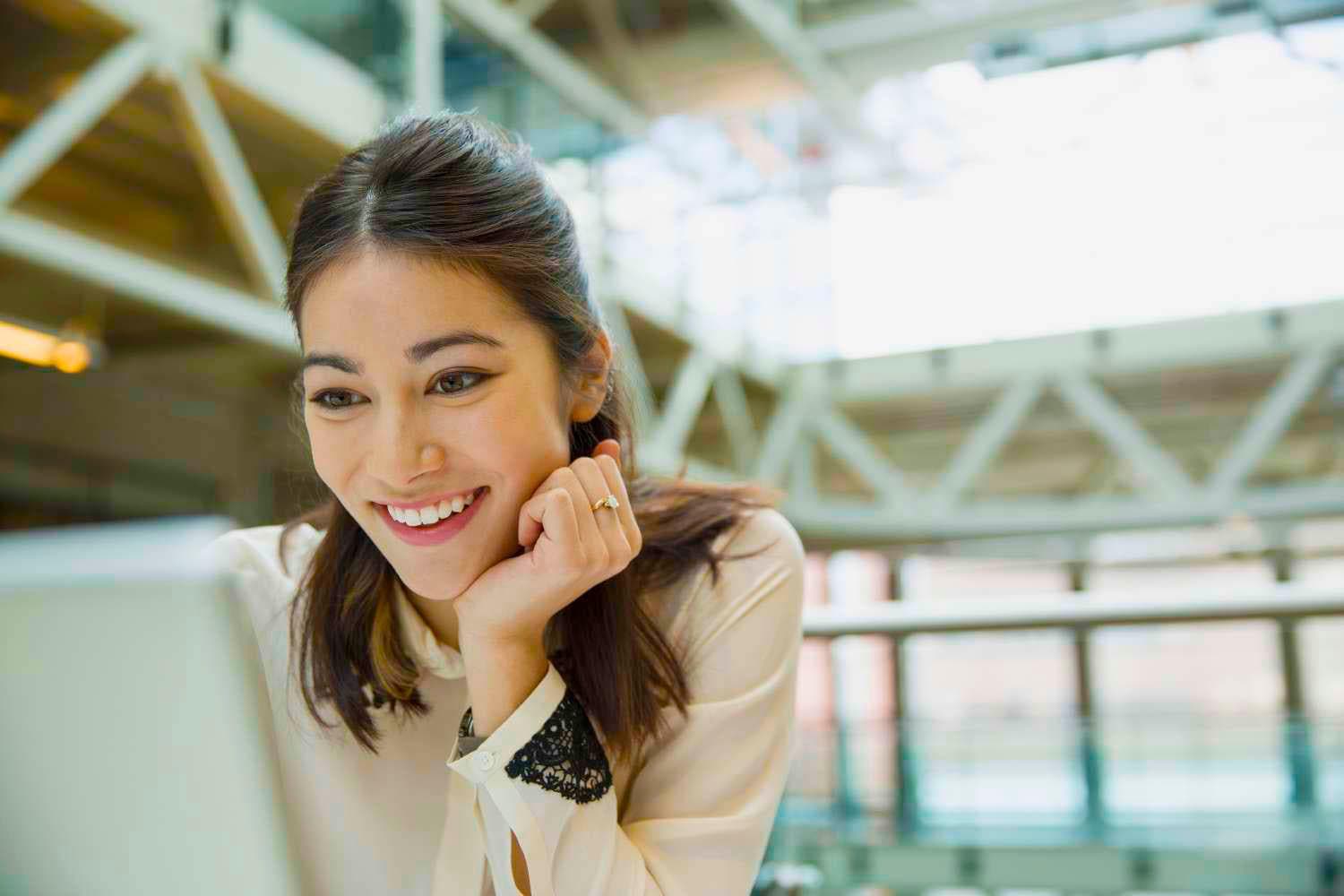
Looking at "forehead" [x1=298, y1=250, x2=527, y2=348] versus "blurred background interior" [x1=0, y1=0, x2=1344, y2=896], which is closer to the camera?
"forehead" [x1=298, y1=250, x2=527, y2=348]

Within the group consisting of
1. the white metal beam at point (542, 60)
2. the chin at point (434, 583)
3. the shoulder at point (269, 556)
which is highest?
the white metal beam at point (542, 60)

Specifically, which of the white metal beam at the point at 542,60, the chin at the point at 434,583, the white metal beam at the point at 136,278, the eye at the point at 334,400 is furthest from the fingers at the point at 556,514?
the white metal beam at the point at 542,60

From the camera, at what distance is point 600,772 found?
123 centimetres

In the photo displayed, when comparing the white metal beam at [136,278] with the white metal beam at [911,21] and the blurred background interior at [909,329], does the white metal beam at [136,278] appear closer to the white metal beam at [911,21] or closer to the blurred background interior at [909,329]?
the blurred background interior at [909,329]

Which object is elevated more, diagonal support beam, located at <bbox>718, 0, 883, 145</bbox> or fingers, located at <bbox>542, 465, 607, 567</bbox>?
diagonal support beam, located at <bbox>718, 0, 883, 145</bbox>

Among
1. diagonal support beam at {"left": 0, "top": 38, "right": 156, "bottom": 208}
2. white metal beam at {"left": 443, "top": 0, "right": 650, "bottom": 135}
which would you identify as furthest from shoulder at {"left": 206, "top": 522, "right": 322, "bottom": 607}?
white metal beam at {"left": 443, "top": 0, "right": 650, "bottom": 135}

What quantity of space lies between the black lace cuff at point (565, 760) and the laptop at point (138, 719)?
594 mm

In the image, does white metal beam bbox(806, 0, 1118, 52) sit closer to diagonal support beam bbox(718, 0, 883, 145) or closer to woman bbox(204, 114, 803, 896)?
diagonal support beam bbox(718, 0, 883, 145)

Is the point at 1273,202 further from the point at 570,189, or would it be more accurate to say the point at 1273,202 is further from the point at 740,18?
the point at 570,189

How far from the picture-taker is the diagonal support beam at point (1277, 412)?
40.4 feet

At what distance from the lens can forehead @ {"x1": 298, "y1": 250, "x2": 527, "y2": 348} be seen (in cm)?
117

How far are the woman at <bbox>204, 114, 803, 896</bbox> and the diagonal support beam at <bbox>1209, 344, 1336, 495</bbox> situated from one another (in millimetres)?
12348

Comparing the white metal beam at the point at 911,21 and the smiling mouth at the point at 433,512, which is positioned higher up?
the white metal beam at the point at 911,21

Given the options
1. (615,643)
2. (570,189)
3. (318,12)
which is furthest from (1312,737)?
(570,189)
